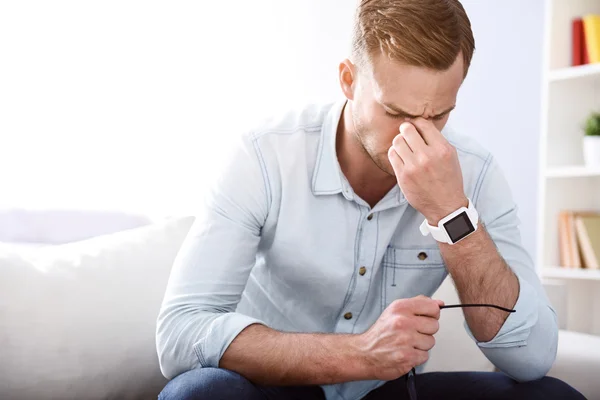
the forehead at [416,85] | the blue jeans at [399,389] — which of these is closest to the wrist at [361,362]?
the blue jeans at [399,389]

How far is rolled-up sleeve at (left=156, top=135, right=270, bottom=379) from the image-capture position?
4.40ft

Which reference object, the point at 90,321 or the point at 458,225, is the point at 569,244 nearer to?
the point at 458,225

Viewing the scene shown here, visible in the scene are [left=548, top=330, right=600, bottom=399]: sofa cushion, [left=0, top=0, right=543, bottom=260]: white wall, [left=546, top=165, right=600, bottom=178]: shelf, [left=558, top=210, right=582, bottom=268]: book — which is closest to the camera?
[left=548, top=330, right=600, bottom=399]: sofa cushion

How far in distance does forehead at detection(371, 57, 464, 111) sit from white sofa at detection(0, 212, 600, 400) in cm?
68

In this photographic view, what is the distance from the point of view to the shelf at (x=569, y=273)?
2834 mm

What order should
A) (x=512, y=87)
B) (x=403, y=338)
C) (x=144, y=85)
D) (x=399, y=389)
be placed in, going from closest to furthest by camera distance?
(x=403, y=338) < (x=399, y=389) < (x=512, y=87) < (x=144, y=85)

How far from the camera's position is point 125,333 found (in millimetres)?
1586

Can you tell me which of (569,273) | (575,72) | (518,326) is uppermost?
(575,72)

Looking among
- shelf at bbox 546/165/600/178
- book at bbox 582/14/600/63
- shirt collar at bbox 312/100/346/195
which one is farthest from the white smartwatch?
book at bbox 582/14/600/63

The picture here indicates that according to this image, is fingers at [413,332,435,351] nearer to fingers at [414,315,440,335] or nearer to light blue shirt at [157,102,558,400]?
fingers at [414,315,440,335]

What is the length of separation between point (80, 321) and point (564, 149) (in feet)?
6.89

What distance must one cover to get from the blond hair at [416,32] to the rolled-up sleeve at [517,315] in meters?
Result: 0.31

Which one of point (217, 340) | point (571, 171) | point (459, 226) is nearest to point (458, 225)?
point (459, 226)

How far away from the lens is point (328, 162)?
1556 mm
